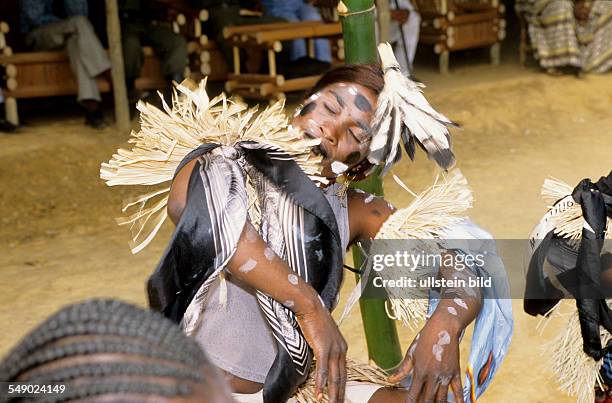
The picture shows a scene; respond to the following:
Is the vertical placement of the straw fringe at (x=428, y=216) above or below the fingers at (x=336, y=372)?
above

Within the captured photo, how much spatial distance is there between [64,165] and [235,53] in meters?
2.57

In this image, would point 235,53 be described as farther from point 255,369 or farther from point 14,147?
point 255,369

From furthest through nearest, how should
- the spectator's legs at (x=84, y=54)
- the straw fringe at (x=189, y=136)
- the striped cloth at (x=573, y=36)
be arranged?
the striped cloth at (x=573, y=36), the spectator's legs at (x=84, y=54), the straw fringe at (x=189, y=136)

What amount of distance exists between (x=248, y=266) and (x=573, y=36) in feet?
29.4

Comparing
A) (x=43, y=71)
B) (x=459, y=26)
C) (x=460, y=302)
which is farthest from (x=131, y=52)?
(x=460, y=302)

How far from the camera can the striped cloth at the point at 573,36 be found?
32.6 ft

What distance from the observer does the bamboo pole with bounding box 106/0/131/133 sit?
292 inches

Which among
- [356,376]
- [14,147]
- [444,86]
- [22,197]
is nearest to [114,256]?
[22,197]

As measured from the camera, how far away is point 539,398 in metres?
3.50

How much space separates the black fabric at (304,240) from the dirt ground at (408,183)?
5.05 feet

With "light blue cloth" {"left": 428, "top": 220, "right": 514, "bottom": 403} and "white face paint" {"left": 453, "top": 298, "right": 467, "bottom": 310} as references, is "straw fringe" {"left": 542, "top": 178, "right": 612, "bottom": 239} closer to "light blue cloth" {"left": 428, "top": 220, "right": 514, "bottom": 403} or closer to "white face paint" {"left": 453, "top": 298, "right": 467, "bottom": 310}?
"light blue cloth" {"left": 428, "top": 220, "right": 514, "bottom": 403}

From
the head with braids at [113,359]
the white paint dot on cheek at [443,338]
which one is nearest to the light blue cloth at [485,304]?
the white paint dot on cheek at [443,338]

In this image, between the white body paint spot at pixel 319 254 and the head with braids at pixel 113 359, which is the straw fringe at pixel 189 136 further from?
the head with braids at pixel 113 359

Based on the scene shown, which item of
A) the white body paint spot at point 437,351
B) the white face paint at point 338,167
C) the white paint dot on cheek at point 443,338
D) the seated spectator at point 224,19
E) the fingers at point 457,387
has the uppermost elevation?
the seated spectator at point 224,19
